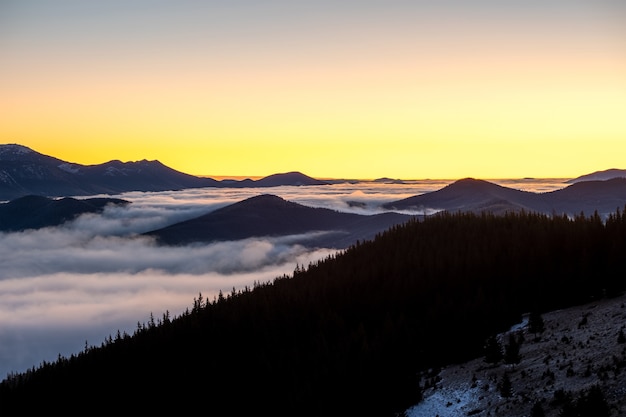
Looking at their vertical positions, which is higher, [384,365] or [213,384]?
A: [384,365]

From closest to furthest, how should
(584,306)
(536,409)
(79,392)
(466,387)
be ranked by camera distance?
(536,409) < (466,387) < (584,306) < (79,392)

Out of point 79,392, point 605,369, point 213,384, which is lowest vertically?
point 79,392

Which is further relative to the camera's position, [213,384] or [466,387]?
[213,384]

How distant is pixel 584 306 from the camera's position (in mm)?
32531

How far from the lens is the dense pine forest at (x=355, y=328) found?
37000 millimetres

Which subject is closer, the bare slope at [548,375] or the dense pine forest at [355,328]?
the bare slope at [548,375]

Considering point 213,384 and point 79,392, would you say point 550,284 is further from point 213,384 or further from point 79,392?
point 79,392

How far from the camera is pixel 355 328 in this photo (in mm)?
57656

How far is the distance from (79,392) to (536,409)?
239 ft

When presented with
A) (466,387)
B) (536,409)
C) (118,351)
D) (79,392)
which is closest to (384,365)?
(466,387)

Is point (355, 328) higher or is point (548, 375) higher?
point (548, 375)

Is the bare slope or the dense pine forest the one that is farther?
the dense pine forest

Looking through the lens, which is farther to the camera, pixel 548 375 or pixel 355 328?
pixel 355 328

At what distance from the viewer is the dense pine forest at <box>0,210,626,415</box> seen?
37.0 m
